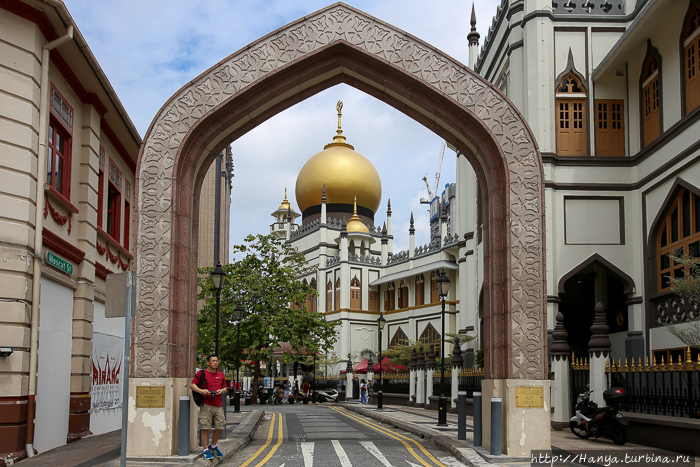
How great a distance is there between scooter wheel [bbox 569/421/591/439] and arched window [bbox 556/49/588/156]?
9578 mm

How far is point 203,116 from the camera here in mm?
13438

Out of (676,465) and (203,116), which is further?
(203,116)

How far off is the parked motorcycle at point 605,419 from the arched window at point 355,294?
4647cm

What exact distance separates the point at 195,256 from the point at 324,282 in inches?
2004

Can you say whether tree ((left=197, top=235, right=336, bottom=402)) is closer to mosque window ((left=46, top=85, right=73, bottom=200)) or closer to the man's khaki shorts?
mosque window ((left=46, top=85, right=73, bottom=200))

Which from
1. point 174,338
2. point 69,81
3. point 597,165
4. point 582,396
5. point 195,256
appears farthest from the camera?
point 597,165

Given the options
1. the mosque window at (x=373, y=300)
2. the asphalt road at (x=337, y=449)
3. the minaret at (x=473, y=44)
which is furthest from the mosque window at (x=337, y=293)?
the asphalt road at (x=337, y=449)

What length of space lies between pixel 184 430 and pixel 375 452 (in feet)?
11.7

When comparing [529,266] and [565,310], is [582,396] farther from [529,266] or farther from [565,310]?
[565,310]

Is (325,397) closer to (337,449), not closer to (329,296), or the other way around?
(329,296)

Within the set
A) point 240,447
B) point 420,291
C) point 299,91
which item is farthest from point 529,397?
point 420,291

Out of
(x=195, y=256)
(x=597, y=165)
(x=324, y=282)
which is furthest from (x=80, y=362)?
(x=324, y=282)

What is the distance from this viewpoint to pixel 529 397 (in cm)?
1246

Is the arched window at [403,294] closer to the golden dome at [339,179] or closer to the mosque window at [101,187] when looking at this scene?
the golden dome at [339,179]
